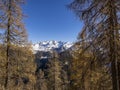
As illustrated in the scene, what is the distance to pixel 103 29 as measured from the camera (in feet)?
37.0

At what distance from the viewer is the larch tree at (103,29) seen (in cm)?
1100

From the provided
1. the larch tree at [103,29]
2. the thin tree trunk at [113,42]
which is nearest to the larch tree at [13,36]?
the larch tree at [103,29]

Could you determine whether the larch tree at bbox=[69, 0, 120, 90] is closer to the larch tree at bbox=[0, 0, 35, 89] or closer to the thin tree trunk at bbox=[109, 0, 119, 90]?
the thin tree trunk at bbox=[109, 0, 119, 90]

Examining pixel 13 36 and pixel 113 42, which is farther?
pixel 13 36

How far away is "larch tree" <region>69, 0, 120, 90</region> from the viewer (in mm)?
11000

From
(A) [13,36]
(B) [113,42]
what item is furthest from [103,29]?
(A) [13,36]

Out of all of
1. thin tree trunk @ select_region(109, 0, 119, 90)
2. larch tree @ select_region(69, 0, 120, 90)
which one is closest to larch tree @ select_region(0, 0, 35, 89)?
larch tree @ select_region(69, 0, 120, 90)

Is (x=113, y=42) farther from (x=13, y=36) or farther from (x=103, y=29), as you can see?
(x=13, y=36)

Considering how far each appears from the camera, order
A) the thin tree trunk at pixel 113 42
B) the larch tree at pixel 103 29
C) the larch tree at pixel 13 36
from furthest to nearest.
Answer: the larch tree at pixel 13 36, the larch tree at pixel 103 29, the thin tree trunk at pixel 113 42

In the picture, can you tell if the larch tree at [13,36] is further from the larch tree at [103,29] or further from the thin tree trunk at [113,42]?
the thin tree trunk at [113,42]

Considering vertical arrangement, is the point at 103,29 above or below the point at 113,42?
above

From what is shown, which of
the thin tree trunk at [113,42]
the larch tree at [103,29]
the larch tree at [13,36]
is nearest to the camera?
the thin tree trunk at [113,42]

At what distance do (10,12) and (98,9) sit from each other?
38.3ft

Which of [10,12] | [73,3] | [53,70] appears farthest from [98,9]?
[53,70]
